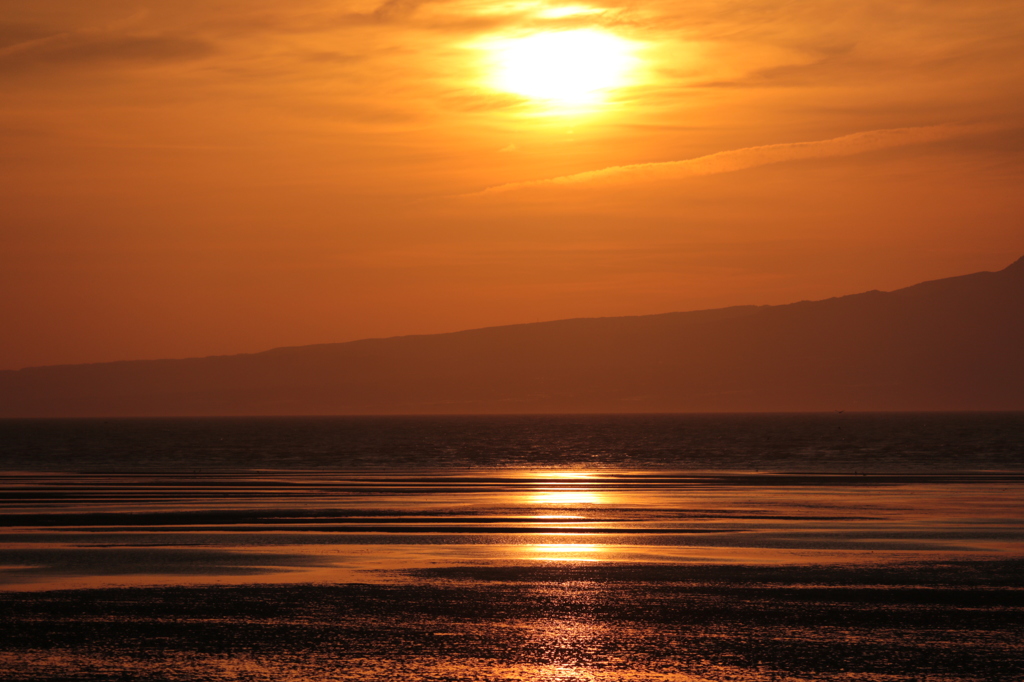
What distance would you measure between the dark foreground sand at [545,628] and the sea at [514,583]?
0.21ft

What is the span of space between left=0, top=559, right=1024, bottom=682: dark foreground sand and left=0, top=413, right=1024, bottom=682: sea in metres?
0.06

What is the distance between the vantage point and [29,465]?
3287 inches

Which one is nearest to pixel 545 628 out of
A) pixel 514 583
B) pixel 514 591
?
pixel 514 591

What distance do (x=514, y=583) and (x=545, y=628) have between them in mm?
4715

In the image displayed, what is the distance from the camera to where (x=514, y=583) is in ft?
77.5

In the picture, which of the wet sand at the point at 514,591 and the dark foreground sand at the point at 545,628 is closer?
the dark foreground sand at the point at 545,628

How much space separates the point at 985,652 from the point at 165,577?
1524 centimetres

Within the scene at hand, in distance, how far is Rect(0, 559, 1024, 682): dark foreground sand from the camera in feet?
52.9

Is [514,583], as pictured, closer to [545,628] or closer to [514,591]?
[514,591]

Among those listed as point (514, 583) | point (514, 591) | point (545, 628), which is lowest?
point (545, 628)

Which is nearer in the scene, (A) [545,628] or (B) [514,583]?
(A) [545,628]

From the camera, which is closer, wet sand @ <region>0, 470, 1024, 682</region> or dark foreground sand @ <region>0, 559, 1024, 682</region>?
dark foreground sand @ <region>0, 559, 1024, 682</region>

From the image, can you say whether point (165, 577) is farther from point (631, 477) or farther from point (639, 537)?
point (631, 477)

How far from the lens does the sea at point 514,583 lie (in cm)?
1666
